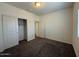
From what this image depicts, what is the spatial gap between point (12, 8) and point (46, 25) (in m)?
4.16

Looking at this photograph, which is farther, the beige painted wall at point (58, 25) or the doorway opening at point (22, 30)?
the doorway opening at point (22, 30)

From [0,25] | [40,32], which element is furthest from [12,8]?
[40,32]

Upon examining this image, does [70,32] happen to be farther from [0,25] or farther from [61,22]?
[0,25]

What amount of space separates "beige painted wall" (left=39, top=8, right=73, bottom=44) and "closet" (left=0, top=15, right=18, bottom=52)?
136 inches

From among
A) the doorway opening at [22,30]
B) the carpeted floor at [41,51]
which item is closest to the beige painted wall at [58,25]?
the carpeted floor at [41,51]

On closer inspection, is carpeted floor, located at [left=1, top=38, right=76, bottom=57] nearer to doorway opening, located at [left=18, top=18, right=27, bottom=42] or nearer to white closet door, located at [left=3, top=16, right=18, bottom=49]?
white closet door, located at [left=3, top=16, right=18, bottom=49]

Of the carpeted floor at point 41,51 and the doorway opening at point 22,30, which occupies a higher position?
the doorway opening at point 22,30

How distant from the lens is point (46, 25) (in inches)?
320

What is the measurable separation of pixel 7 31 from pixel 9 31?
150 mm

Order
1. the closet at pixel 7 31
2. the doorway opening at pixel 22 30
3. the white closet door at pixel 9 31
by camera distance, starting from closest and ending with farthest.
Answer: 1. the closet at pixel 7 31
2. the white closet door at pixel 9 31
3. the doorway opening at pixel 22 30

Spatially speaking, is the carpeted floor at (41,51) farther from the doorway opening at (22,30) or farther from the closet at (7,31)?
the doorway opening at (22,30)

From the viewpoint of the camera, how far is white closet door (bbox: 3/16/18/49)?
4.22 metres

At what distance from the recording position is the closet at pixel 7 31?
4.01 meters

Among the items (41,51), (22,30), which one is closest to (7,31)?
(41,51)
